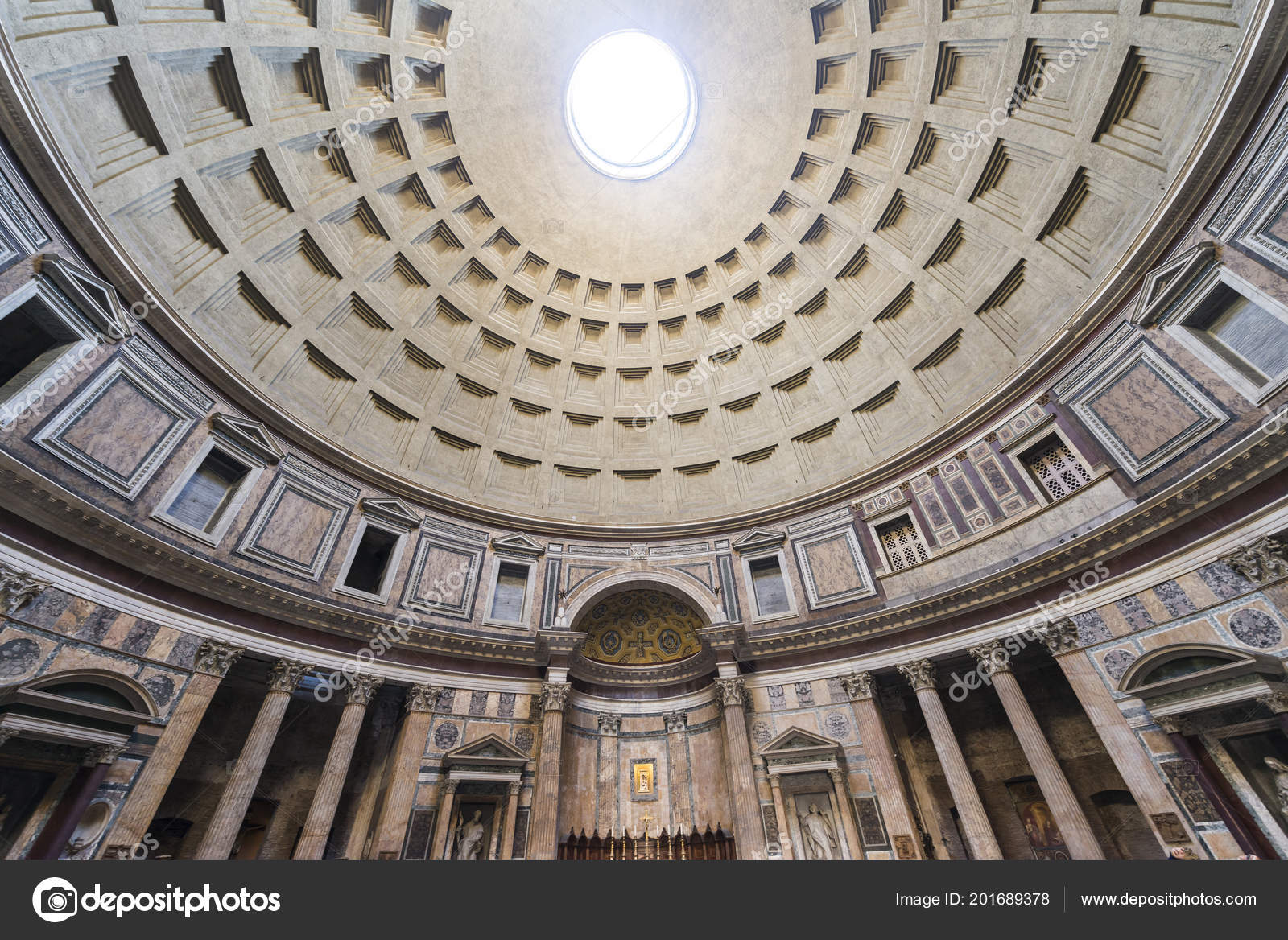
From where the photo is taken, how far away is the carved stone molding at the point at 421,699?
1506 centimetres

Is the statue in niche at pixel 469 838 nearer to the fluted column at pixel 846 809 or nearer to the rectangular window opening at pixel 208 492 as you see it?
the fluted column at pixel 846 809

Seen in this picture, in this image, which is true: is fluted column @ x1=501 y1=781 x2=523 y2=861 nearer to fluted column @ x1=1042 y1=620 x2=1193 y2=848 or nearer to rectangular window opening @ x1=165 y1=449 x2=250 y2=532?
rectangular window opening @ x1=165 y1=449 x2=250 y2=532

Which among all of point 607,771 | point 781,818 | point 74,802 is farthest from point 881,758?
point 74,802

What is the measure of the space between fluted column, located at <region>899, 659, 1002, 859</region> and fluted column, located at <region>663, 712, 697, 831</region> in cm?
732

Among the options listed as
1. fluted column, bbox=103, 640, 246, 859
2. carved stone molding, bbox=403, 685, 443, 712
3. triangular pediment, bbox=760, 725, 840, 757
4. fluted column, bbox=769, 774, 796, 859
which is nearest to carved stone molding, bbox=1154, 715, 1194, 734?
triangular pediment, bbox=760, 725, 840, 757

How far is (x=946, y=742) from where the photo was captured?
13586 mm

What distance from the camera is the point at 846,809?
1388cm

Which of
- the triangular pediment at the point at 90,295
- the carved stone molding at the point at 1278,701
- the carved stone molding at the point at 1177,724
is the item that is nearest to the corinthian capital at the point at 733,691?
the carved stone molding at the point at 1177,724

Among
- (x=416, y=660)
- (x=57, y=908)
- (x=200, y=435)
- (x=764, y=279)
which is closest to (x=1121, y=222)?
(x=764, y=279)

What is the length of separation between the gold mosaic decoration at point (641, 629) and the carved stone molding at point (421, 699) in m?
5.68

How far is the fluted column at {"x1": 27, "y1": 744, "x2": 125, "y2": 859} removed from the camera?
368 inches

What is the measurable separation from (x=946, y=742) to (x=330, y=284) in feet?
75.8

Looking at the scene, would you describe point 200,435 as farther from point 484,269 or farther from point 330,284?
point 484,269

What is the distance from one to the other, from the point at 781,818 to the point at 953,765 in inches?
184
